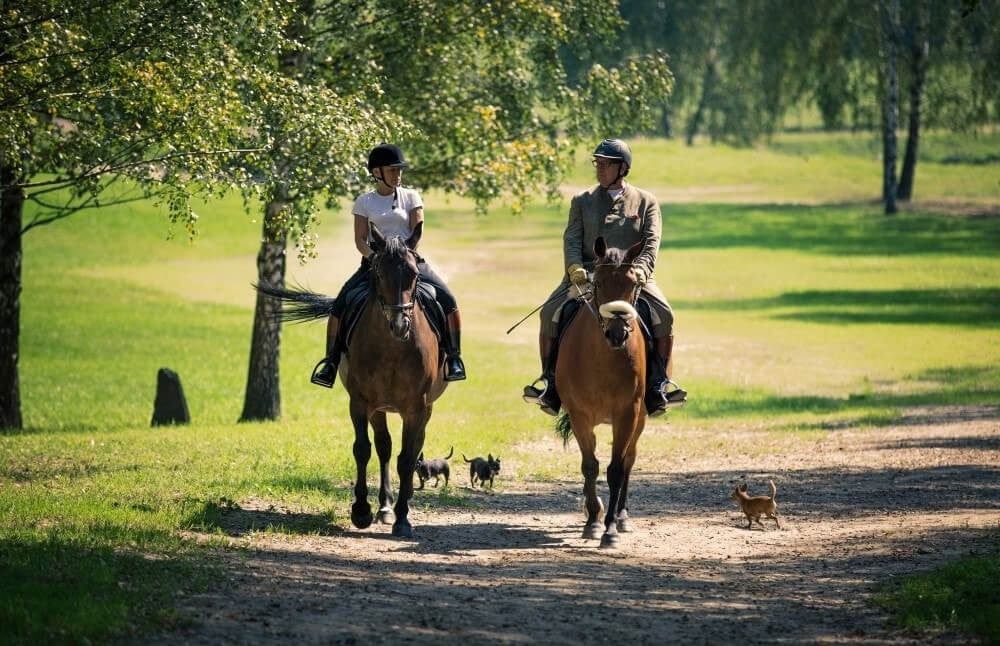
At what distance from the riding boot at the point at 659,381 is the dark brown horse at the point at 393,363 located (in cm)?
190

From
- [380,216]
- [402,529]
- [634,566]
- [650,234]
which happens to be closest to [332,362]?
[380,216]

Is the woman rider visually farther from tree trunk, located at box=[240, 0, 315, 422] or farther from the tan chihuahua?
tree trunk, located at box=[240, 0, 315, 422]

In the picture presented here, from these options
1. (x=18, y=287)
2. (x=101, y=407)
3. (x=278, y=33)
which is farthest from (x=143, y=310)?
(x=278, y=33)

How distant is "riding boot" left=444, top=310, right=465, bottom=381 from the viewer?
1303cm

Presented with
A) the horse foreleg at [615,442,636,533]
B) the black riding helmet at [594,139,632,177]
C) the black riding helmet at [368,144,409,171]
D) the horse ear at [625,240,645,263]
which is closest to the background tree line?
the black riding helmet at [594,139,632,177]

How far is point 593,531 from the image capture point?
12328mm

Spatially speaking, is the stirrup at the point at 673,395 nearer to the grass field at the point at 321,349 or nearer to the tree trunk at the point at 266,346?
the grass field at the point at 321,349

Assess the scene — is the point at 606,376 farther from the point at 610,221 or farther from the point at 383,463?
the point at 383,463

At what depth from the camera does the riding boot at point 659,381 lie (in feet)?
41.9

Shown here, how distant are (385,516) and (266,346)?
9.18 m

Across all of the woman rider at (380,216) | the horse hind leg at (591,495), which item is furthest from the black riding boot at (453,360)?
the horse hind leg at (591,495)

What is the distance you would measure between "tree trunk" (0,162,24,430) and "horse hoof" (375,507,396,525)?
30.5 feet

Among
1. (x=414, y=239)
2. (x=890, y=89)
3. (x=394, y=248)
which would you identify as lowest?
(x=394, y=248)

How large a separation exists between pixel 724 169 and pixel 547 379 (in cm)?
7592
